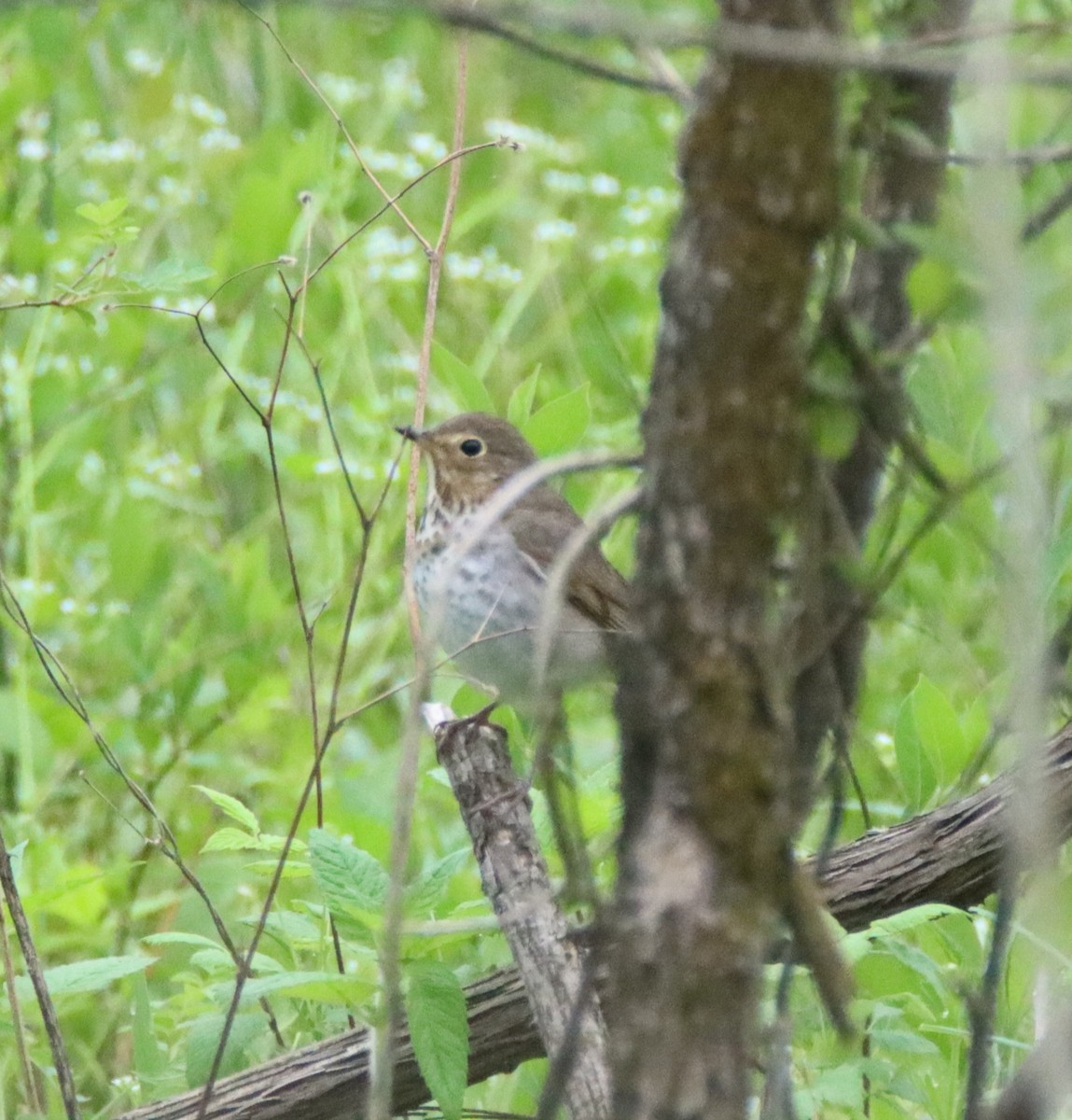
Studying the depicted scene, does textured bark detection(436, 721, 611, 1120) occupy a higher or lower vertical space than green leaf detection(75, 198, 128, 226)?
lower

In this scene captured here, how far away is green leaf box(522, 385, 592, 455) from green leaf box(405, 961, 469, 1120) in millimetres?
1026

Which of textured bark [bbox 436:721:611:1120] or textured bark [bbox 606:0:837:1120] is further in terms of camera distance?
textured bark [bbox 436:721:611:1120]

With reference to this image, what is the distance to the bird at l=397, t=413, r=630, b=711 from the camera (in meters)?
2.91

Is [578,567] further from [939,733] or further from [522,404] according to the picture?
[939,733]

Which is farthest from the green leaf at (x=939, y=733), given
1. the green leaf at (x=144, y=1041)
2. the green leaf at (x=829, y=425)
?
the green leaf at (x=829, y=425)

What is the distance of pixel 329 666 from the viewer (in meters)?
4.21

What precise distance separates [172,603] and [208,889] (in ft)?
3.97

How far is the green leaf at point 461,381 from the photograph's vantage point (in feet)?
8.46

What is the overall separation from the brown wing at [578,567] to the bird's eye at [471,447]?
0.14 metres

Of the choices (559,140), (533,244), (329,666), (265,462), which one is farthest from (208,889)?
(559,140)

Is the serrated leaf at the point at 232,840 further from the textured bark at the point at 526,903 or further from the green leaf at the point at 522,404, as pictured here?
the green leaf at the point at 522,404

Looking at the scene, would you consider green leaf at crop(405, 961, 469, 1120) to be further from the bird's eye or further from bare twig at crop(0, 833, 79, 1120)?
the bird's eye

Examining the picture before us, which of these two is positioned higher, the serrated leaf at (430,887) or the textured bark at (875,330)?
the textured bark at (875,330)

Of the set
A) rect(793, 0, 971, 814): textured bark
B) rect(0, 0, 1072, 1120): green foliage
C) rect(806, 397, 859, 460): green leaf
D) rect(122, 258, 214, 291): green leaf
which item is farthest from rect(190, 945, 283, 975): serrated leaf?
rect(806, 397, 859, 460): green leaf
